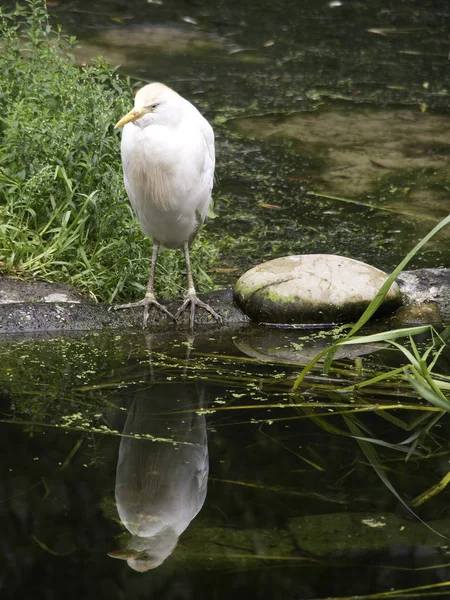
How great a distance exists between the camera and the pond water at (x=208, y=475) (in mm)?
2646

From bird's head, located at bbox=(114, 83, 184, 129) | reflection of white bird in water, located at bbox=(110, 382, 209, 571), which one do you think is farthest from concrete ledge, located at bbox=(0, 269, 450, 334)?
bird's head, located at bbox=(114, 83, 184, 129)

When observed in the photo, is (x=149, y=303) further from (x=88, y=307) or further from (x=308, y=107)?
(x=308, y=107)

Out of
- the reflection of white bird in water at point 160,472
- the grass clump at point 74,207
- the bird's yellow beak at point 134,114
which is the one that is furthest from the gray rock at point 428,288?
the bird's yellow beak at point 134,114

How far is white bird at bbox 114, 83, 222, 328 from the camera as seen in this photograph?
3971 millimetres

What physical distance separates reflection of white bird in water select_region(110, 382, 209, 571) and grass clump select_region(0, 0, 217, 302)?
1.13m

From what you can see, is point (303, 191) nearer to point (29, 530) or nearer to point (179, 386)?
point (179, 386)

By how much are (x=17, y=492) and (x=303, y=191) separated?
13.5ft

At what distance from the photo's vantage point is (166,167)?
414 cm

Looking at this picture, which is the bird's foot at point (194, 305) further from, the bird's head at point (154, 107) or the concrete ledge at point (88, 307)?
Answer: the bird's head at point (154, 107)

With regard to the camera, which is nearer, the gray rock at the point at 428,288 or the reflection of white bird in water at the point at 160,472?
the reflection of white bird in water at the point at 160,472

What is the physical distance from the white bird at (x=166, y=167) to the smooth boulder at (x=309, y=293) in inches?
8.2

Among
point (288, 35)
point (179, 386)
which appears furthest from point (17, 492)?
point (288, 35)

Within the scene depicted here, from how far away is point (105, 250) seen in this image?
4.79 metres

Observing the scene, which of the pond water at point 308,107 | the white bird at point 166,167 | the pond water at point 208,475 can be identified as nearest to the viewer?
the pond water at point 208,475
